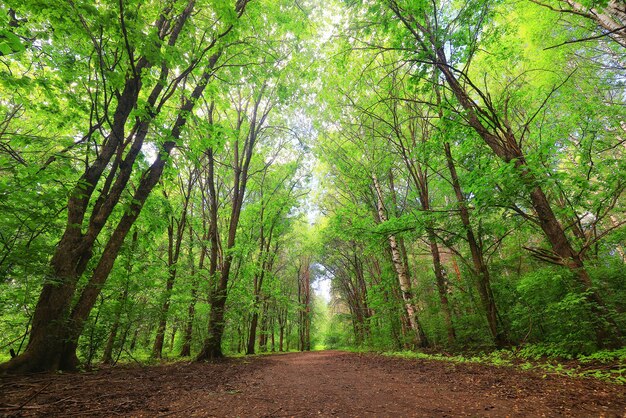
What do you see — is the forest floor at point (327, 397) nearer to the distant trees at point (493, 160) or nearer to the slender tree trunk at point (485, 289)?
the distant trees at point (493, 160)

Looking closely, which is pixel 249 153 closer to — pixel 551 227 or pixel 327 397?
pixel 327 397

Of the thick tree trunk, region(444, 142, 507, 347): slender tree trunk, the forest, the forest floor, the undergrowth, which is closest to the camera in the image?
the forest floor

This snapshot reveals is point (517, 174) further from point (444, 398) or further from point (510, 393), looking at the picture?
point (444, 398)

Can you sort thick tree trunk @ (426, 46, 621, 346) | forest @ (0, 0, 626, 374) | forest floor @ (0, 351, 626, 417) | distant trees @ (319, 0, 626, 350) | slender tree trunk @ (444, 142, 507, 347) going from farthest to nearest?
slender tree trunk @ (444, 142, 507, 347)
distant trees @ (319, 0, 626, 350)
thick tree trunk @ (426, 46, 621, 346)
forest @ (0, 0, 626, 374)
forest floor @ (0, 351, 626, 417)

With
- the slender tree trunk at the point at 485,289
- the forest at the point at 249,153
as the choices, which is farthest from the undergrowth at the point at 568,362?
the slender tree trunk at the point at 485,289

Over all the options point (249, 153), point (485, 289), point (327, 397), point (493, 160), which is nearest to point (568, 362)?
point (485, 289)

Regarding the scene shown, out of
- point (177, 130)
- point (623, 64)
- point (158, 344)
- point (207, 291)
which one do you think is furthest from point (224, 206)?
point (623, 64)

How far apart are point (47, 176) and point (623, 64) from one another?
60.3ft

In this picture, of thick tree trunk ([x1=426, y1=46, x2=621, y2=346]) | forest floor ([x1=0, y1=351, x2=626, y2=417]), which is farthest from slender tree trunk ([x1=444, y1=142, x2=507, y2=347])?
forest floor ([x1=0, y1=351, x2=626, y2=417])

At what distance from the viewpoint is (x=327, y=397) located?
3787 millimetres

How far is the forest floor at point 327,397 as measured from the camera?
2.72 m

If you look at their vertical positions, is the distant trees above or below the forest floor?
above

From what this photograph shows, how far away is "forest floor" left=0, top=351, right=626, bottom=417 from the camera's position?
8.93 feet

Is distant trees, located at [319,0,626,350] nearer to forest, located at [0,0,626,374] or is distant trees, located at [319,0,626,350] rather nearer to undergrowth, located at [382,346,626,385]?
forest, located at [0,0,626,374]
